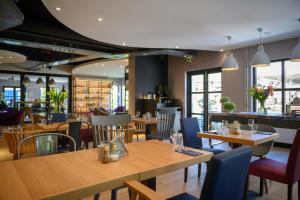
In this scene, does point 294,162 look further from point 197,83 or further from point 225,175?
point 197,83

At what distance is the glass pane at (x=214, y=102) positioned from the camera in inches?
310

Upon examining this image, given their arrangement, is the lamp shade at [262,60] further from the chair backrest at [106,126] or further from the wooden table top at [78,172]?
the wooden table top at [78,172]

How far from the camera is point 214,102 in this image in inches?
316

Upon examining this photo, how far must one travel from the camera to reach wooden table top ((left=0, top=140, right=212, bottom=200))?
1.16 m

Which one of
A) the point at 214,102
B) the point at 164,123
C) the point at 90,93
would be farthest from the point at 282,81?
the point at 90,93

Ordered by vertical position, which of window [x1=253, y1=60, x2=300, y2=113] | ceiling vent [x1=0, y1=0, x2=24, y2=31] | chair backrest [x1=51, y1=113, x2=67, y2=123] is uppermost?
ceiling vent [x1=0, y1=0, x2=24, y2=31]

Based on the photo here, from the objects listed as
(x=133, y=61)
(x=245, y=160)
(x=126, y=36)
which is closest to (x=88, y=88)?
(x=133, y=61)

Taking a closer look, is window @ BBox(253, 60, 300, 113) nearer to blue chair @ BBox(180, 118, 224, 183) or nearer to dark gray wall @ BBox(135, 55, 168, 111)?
blue chair @ BBox(180, 118, 224, 183)

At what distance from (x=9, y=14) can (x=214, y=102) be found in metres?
6.66

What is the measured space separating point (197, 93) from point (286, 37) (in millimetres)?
3638

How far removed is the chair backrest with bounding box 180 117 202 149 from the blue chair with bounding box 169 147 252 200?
2.15 metres

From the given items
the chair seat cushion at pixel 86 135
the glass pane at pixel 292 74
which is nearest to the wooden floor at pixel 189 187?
the chair seat cushion at pixel 86 135

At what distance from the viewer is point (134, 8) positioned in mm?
3695

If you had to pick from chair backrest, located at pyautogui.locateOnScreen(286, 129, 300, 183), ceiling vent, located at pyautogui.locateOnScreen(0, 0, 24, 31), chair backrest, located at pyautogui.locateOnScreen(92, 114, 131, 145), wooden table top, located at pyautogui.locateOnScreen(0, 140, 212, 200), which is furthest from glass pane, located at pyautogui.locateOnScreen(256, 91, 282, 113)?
ceiling vent, located at pyautogui.locateOnScreen(0, 0, 24, 31)
